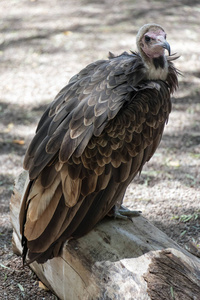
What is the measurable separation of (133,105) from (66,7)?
25.6 ft

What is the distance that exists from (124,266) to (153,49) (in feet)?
5.16

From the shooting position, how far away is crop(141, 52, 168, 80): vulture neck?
351cm

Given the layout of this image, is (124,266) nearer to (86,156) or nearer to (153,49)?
(86,156)

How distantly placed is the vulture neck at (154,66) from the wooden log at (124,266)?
3.48 ft

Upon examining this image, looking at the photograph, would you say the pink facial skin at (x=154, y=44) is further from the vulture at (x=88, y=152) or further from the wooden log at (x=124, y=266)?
the wooden log at (x=124, y=266)

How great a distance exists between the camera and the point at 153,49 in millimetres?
3457

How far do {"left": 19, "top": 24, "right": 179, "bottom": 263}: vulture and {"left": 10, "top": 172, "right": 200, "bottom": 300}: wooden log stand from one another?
4.7 inches

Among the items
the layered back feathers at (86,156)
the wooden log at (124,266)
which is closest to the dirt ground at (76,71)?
the wooden log at (124,266)

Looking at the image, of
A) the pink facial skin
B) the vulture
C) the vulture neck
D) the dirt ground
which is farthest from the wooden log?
the pink facial skin

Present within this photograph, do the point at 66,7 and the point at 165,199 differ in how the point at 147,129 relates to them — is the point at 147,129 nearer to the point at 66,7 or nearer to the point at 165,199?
the point at 165,199

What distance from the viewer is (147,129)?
3.31 meters

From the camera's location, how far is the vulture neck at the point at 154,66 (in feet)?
11.5

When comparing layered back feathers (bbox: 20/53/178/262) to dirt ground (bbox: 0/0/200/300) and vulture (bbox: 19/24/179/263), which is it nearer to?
vulture (bbox: 19/24/179/263)

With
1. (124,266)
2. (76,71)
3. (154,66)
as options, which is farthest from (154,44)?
(76,71)
